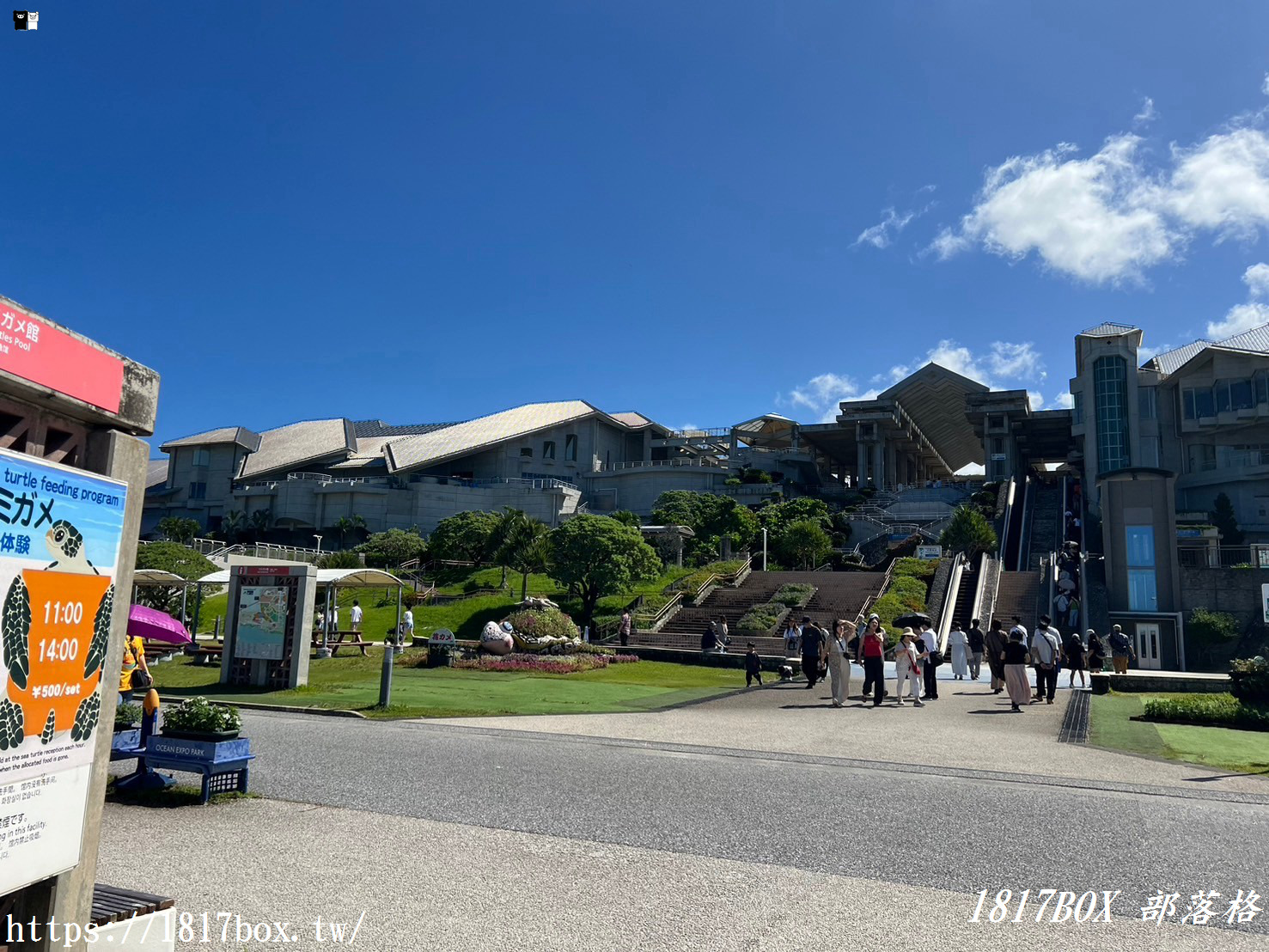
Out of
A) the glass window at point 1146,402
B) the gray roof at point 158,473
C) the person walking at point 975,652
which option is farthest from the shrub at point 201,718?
the gray roof at point 158,473

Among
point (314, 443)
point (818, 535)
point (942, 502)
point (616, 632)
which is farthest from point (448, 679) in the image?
point (314, 443)

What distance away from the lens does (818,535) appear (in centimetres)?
4356

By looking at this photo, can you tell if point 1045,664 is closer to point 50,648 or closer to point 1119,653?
point 1119,653

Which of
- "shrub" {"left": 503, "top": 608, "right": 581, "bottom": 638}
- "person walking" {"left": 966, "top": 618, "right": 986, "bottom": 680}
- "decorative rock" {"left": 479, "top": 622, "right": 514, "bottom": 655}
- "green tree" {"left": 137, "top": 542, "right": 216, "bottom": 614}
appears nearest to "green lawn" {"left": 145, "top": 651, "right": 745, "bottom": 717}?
"decorative rock" {"left": 479, "top": 622, "right": 514, "bottom": 655}

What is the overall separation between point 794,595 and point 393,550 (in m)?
30.0

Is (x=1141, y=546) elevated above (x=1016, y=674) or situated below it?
above

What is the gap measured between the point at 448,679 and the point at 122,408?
1581cm

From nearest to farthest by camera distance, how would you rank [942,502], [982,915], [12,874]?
[12,874] < [982,915] < [942,502]

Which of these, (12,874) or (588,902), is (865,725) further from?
(12,874)

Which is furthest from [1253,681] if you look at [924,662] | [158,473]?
[158,473]

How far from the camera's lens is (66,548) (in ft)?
11.7

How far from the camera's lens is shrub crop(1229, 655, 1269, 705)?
13922 mm

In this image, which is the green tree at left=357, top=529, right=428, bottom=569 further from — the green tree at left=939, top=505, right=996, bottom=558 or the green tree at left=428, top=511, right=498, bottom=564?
the green tree at left=939, top=505, right=996, bottom=558

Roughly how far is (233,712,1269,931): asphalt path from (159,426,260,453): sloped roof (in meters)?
79.6
